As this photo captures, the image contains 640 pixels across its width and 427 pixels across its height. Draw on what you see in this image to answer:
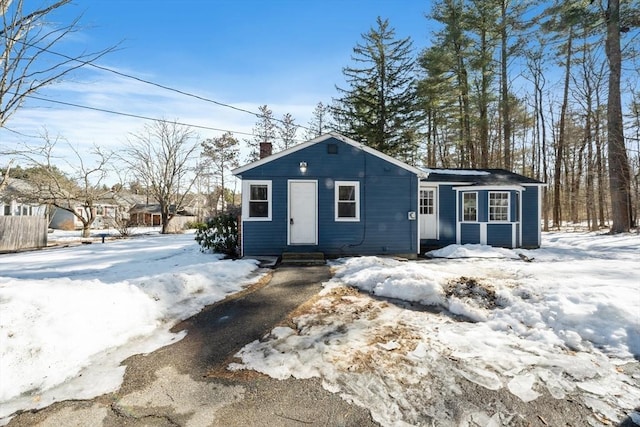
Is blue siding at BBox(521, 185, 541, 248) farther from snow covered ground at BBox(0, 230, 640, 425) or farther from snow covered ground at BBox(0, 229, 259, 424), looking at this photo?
snow covered ground at BBox(0, 229, 259, 424)

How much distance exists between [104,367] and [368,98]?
69.3 ft

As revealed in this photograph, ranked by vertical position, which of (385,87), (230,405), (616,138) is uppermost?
(385,87)

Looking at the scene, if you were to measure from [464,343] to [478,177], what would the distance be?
1024 cm

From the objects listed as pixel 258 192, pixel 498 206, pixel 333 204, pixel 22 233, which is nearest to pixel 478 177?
pixel 498 206

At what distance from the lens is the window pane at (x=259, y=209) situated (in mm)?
9438

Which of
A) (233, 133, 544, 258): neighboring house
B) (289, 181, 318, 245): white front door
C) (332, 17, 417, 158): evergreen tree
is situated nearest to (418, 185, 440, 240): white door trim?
(233, 133, 544, 258): neighboring house

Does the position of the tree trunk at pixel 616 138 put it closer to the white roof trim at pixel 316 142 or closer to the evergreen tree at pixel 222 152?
the white roof trim at pixel 316 142

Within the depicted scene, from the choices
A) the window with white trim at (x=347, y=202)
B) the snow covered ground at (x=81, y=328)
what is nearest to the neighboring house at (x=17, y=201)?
the snow covered ground at (x=81, y=328)

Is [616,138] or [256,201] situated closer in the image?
[256,201]

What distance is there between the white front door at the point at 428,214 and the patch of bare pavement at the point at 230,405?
30.7 feet

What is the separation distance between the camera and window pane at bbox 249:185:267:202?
9.43 m

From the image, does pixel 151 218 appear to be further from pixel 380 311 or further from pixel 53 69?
pixel 380 311

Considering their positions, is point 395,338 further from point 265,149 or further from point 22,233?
point 22,233

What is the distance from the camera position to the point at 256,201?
9.45 metres
